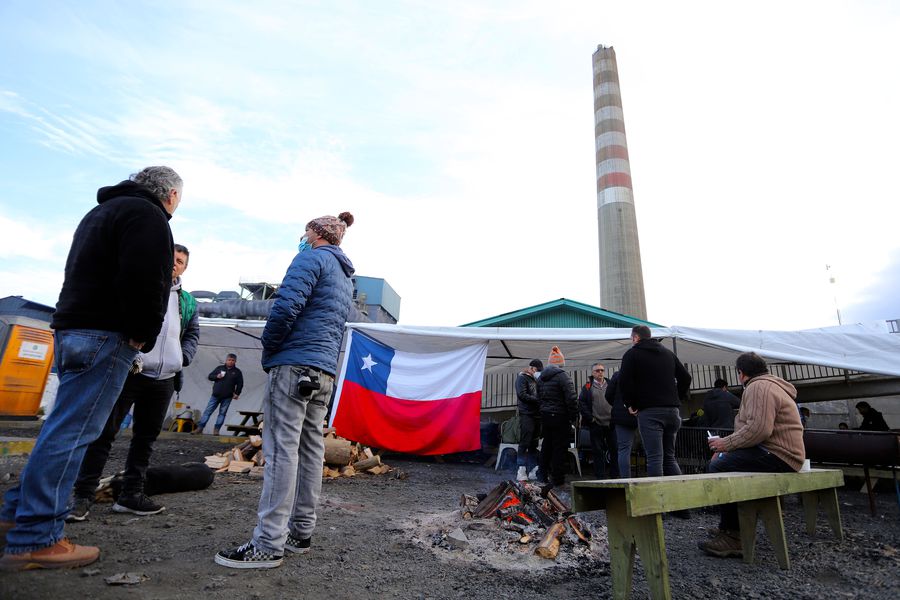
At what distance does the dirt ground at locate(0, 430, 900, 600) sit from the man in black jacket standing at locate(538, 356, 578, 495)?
180 cm

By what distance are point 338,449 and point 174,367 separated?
368 cm

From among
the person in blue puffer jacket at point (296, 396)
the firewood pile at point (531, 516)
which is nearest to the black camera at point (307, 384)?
the person in blue puffer jacket at point (296, 396)

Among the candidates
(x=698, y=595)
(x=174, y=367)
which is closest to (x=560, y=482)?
(x=698, y=595)

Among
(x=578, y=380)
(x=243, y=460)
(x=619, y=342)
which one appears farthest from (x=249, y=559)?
(x=578, y=380)

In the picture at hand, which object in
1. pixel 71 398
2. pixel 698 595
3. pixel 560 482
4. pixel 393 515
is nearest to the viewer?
pixel 71 398

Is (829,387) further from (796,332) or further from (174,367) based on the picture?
(174,367)

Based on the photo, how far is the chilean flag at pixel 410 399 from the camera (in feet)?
24.5

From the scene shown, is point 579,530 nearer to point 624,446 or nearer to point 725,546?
point 725,546

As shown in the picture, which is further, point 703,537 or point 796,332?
point 796,332

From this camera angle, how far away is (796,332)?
667cm

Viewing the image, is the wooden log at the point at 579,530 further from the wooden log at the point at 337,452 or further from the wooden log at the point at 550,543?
the wooden log at the point at 337,452

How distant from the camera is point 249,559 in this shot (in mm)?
2359

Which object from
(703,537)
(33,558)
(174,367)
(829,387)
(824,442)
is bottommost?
(703,537)

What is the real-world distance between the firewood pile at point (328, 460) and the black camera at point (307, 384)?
12.6ft
